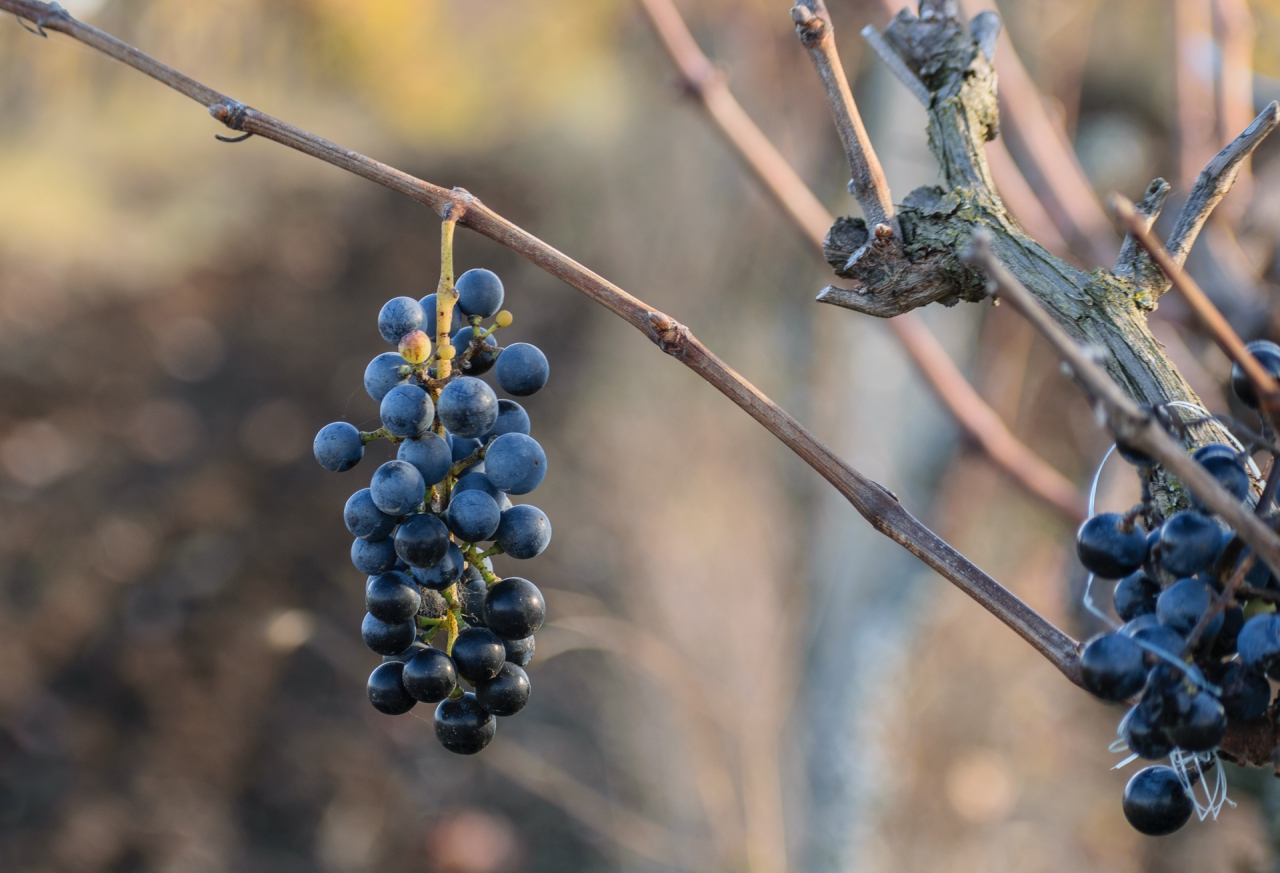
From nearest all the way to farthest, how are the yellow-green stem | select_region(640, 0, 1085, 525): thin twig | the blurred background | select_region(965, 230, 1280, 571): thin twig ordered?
1. select_region(965, 230, 1280, 571): thin twig
2. the yellow-green stem
3. select_region(640, 0, 1085, 525): thin twig
4. the blurred background

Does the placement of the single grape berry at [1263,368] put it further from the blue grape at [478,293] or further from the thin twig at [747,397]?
the blue grape at [478,293]

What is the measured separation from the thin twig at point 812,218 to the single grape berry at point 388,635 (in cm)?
84

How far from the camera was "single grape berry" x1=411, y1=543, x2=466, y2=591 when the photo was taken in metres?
0.65

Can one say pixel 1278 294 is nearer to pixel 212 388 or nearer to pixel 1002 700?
pixel 1002 700

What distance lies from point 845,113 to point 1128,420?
33cm

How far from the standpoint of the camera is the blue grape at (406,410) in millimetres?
615

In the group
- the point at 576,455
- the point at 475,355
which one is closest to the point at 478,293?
the point at 475,355

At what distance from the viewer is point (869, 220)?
2.15 feet

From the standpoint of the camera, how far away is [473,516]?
25.0 inches

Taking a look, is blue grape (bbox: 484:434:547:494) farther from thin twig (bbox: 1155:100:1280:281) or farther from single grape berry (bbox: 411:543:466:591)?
thin twig (bbox: 1155:100:1280:281)

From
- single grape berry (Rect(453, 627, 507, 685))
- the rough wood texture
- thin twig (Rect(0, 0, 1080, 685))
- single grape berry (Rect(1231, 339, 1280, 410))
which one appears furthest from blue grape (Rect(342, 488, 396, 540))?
single grape berry (Rect(1231, 339, 1280, 410))

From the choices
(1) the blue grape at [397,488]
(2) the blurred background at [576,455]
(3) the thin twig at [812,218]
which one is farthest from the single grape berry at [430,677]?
(3) the thin twig at [812,218]

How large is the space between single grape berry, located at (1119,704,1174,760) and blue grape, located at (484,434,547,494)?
0.41 metres

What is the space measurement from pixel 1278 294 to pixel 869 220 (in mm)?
1240
